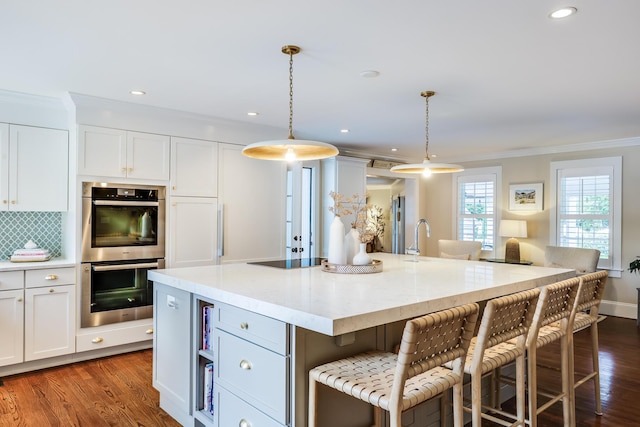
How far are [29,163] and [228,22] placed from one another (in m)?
2.58

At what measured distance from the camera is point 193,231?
4.31m

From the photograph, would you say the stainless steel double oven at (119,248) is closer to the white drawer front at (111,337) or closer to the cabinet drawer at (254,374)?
the white drawer front at (111,337)

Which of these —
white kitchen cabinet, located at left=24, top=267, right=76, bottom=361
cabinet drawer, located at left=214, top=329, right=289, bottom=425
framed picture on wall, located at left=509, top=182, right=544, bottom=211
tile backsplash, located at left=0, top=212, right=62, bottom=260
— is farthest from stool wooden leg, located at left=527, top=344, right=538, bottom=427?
framed picture on wall, located at left=509, top=182, right=544, bottom=211

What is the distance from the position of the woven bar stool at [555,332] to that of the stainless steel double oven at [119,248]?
327 centimetres

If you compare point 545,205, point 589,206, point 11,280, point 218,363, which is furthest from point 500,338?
point 545,205

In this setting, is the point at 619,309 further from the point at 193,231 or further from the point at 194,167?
the point at 194,167

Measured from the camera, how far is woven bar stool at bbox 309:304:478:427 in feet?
4.78

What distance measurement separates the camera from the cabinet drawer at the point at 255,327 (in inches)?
70.0

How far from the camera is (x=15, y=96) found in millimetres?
3574

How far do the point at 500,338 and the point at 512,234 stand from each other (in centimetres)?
459

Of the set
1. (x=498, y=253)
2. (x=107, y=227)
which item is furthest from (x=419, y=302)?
(x=498, y=253)

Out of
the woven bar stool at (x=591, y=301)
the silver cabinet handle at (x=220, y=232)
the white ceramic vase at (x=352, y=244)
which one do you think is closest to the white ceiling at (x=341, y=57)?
the silver cabinet handle at (x=220, y=232)

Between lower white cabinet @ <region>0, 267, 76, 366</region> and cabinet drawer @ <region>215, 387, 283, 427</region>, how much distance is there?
2164mm

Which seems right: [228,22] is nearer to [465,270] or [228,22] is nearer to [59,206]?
[465,270]
